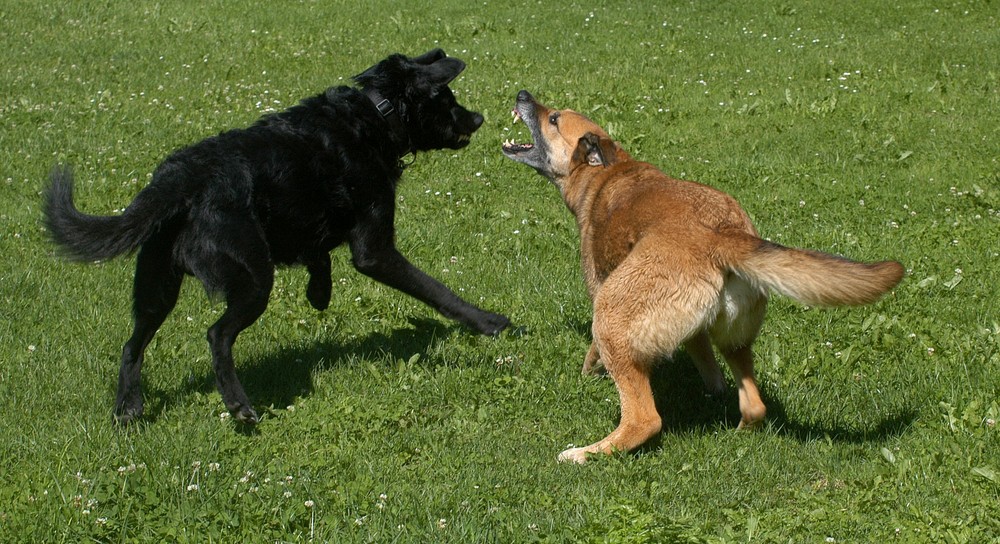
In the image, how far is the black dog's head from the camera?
6.07m

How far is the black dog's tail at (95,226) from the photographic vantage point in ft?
15.4

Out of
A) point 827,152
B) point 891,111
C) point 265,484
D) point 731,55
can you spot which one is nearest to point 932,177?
point 827,152

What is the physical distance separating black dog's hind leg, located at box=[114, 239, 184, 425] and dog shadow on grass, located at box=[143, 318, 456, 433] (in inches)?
5.8

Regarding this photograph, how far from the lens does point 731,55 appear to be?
1278 centimetres

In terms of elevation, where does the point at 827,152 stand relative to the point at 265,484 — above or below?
below

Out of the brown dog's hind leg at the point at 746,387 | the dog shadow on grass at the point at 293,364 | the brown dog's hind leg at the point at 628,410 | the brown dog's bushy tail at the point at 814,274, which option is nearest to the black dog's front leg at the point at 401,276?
the dog shadow on grass at the point at 293,364

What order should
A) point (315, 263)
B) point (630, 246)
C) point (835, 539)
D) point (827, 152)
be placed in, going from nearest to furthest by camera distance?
point (835, 539) → point (630, 246) → point (315, 263) → point (827, 152)

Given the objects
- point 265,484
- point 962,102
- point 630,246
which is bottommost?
point 962,102

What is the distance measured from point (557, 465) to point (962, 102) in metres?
8.12

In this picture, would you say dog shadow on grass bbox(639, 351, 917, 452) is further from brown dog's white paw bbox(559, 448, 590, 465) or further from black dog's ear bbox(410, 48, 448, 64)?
black dog's ear bbox(410, 48, 448, 64)

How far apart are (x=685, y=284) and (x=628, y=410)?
69cm

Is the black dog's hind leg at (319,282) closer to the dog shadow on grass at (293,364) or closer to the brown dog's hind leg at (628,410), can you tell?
the dog shadow on grass at (293,364)

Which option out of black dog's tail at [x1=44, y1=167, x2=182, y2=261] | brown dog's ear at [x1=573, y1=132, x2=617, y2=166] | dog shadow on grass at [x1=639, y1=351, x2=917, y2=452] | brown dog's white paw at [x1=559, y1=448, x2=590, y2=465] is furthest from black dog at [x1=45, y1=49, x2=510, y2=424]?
brown dog's white paw at [x1=559, y1=448, x2=590, y2=465]

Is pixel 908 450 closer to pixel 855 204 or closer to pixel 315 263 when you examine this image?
pixel 315 263
